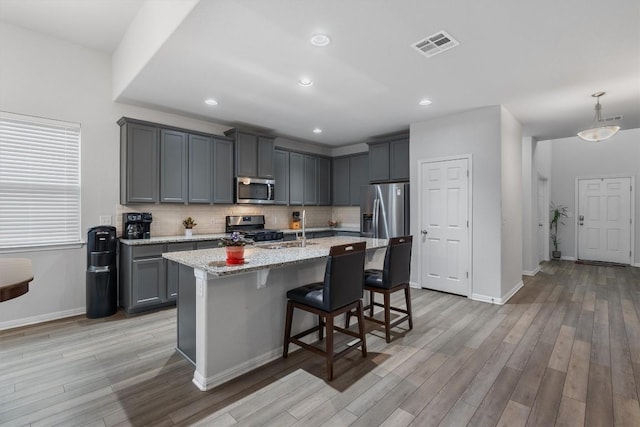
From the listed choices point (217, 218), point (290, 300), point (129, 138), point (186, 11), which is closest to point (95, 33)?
point (129, 138)

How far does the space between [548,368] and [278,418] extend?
219cm

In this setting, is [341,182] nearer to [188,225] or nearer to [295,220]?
[295,220]

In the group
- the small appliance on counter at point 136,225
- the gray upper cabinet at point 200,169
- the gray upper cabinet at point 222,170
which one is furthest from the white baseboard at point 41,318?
the gray upper cabinet at point 222,170

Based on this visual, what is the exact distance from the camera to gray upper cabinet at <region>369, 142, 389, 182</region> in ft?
18.3

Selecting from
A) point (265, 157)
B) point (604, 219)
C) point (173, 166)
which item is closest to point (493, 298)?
point (265, 157)

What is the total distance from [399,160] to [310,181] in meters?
1.86

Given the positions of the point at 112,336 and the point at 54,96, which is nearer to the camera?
the point at 112,336

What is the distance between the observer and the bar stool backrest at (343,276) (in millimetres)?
2301

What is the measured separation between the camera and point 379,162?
5.68m

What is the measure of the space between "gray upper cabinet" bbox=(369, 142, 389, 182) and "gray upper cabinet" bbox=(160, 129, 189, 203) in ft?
10.3

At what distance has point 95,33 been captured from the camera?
3551 mm

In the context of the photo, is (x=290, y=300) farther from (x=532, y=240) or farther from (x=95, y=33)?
(x=532, y=240)

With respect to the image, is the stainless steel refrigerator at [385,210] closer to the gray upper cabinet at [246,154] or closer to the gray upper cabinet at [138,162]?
the gray upper cabinet at [246,154]

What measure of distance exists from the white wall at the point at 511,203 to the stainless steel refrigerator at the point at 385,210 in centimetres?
139
